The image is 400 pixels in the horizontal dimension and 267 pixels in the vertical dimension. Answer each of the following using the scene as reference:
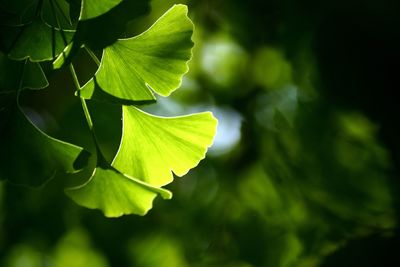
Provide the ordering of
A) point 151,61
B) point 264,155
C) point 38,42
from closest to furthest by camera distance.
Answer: point 38,42 → point 151,61 → point 264,155

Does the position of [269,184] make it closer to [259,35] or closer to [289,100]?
[289,100]

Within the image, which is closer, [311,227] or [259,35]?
[311,227]

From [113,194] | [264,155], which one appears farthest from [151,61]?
[264,155]

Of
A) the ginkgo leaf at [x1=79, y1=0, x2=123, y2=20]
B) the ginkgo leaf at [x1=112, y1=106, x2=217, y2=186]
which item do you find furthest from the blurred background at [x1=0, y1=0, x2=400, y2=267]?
the ginkgo leaf at [x1=79, y1=0, x2=123, y2=20]

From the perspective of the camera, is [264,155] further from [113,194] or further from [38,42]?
[38,42]

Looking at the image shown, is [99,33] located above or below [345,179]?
above

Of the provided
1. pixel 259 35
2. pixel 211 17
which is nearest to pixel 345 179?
pixel 259 35
